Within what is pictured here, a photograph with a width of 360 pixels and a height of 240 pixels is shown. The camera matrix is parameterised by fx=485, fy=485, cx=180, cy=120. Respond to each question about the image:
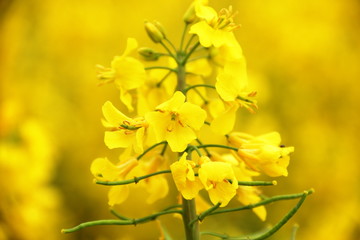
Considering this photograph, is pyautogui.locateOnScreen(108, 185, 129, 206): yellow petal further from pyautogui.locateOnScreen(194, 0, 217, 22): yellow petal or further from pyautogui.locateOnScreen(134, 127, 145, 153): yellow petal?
pyautogui.locateOnScreen(194, 0, 217, 22): yellow petal

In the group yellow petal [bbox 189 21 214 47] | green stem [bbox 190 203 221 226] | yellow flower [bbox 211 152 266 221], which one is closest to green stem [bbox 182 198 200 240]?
green stem [bbox 190 203 221 226]

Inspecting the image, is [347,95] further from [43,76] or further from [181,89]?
[181,89]

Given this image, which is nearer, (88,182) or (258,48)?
(88,182)

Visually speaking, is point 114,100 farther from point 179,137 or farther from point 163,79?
point 179,137

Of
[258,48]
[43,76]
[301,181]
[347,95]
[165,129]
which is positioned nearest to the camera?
[165,129]

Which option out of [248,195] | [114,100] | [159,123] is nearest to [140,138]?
[159,123]

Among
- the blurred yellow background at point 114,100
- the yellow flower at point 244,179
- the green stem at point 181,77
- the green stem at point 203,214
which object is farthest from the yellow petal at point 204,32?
the blurred yellow background at point 114,100

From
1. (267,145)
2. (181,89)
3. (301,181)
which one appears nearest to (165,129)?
(181,89)
